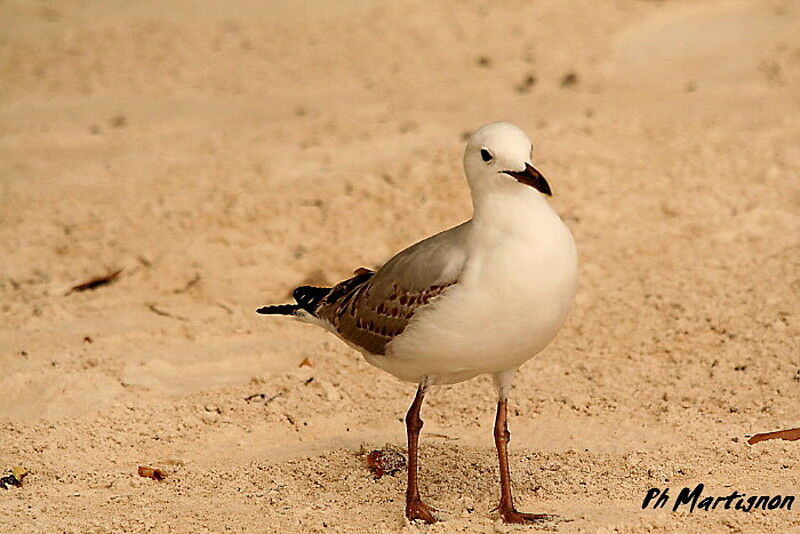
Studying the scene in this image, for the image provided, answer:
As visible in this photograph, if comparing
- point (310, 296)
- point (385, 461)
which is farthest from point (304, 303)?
point (385, 461)

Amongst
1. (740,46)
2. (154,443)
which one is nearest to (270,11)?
(740,46)

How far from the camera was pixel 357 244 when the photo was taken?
6.53m

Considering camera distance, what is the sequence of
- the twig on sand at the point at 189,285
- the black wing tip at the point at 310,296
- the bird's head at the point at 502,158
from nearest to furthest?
the bird's head at the point at 502,158 → the black wing tip at the point at 310,296 → the twig on sand at the point at 189,285

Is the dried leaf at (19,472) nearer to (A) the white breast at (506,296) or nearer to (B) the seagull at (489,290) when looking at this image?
(B) the seagull at (489,290)

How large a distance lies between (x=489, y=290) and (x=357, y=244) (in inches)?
113

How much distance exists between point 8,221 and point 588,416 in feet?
12.5

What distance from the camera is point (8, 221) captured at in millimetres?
6992


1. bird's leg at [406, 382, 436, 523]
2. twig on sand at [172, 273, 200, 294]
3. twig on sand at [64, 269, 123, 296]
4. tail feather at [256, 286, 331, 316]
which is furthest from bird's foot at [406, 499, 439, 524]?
twig on sand at [64, 269, 123, 296]

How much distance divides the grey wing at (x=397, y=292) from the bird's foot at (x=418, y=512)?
1.74ft

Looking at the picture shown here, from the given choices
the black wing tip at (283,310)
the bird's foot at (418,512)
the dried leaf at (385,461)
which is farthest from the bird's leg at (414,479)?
the black wing tip at (283,310)

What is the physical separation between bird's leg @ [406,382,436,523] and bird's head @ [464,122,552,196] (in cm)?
76

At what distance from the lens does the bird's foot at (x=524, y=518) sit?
4035mm

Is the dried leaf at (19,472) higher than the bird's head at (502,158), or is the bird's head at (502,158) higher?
the bird's head at (502,158)
